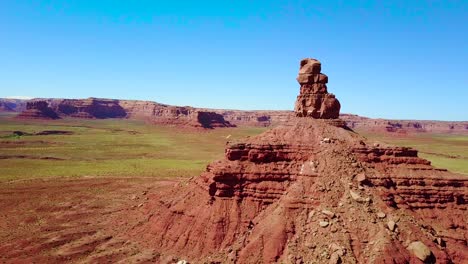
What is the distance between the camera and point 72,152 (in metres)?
142

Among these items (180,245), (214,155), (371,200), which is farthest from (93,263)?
(214,155)

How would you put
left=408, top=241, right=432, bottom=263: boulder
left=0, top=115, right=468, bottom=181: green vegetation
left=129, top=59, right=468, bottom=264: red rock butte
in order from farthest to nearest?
left=0, top=115, right=468, bottom=181: green vegetation
left=129, top=59, right=468, bottom=264: red rock butte
left=408, top=241, right=432, bottom=263: boulder

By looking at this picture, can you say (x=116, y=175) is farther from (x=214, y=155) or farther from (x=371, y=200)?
(x=371, y=200)

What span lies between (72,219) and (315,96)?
1542 inches

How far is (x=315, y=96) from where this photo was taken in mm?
49469

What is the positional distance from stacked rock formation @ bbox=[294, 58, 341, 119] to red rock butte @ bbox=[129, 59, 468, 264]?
229cm

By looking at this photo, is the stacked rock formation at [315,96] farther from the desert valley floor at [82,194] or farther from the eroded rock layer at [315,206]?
the desert valley floor at [82,194]

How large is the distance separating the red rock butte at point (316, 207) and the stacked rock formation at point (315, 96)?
7.52ft

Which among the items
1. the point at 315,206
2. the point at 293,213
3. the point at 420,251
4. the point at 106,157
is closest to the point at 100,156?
the point at 106,157

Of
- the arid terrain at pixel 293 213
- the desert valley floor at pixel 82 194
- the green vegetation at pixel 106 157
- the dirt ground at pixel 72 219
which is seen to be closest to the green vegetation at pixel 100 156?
the green vegetation at pixel 106 157

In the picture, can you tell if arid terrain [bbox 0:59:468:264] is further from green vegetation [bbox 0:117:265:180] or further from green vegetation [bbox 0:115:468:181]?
green vegetation [bbox 0:115:468:181]

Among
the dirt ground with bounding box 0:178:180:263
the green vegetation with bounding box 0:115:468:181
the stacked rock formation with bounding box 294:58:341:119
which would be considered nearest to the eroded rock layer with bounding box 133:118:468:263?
the stacked rock formation with bounding box 294:58:341:119

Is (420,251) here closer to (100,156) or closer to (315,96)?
(315,96)

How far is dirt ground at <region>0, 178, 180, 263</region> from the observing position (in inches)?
1732
